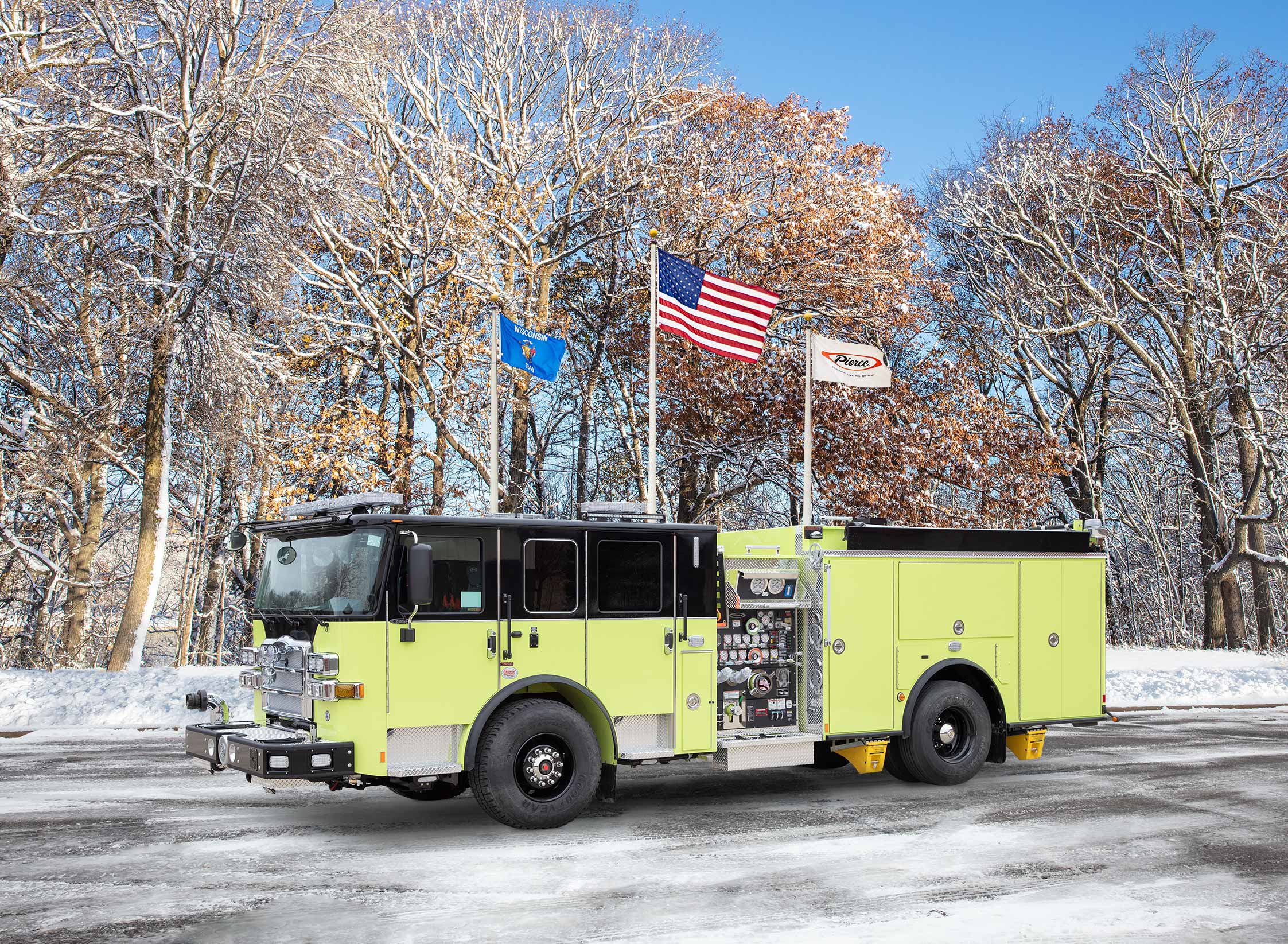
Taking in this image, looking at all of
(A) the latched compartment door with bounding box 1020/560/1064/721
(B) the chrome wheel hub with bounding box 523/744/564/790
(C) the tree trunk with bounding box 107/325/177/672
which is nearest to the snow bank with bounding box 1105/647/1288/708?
(A) the latched compartment door with bounding box 1020/560/1064/721

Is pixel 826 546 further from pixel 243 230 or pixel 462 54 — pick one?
pixel 462 54

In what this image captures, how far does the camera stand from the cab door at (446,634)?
8.75 m

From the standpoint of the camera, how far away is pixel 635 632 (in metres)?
9.85

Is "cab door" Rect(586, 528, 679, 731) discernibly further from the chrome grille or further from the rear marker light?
the chrome grille

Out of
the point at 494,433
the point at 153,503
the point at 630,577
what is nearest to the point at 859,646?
the point at 630,577

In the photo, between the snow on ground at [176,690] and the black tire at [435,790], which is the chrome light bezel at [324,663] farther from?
the snow on ground at [176,690]

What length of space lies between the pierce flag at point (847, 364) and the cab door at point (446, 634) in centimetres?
1058

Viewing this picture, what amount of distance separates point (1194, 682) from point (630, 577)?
15.9m

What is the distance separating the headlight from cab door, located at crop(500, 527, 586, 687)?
127 cm

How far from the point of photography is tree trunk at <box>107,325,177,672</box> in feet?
70.5

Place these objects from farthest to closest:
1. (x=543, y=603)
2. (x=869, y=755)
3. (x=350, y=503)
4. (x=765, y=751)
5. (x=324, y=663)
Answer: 1. (x=869, y=755)
2. (x=765, y=751)
3. (x=543, y=603)
4. (x=350, y=503)
5. (x=324, y=663)

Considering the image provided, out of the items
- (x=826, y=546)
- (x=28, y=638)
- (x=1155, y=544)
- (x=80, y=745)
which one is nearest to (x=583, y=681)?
(x=826, y=546)

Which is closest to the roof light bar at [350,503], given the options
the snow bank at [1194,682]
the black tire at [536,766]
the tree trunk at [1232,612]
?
A: the black tire at [536,766]

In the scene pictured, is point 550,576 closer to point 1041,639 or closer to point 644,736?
point 644,736
